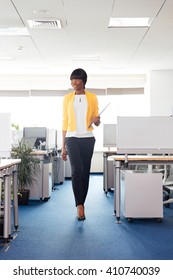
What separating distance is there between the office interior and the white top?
1461mm

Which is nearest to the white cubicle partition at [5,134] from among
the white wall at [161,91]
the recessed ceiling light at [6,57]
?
the recessed ceiling light at [6,57]

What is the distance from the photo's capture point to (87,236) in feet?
9.32

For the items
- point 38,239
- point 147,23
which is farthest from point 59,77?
point 38,239

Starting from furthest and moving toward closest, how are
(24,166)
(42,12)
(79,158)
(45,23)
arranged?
(45,23) < (24,166) < (42,12) < (79,158)

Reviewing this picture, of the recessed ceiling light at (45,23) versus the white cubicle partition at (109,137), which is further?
the white cubicle partition at (109,137)

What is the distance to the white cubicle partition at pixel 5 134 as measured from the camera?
2.70 metres

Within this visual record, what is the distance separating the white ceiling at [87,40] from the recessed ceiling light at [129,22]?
4.0 inches

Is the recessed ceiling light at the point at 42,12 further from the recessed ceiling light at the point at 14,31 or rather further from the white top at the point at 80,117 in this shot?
the white top at the point at 80,117

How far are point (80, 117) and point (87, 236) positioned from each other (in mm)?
1153

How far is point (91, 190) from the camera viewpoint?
575 cm

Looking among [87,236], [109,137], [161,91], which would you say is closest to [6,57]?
[109,137]

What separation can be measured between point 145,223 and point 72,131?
1.26 m

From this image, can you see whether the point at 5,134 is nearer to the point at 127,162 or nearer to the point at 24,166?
the point at 127,162

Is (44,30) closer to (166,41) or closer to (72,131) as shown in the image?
(166,41)
